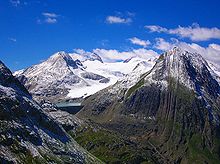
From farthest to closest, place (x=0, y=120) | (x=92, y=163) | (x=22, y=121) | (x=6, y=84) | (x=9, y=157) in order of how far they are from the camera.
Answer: (x=92, y=163), (x=6, y=84), (x=22, y=121), (x=0, y=120), (x=9, y=157)

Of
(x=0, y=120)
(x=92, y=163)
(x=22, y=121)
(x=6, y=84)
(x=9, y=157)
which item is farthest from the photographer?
(x=92, y=163)

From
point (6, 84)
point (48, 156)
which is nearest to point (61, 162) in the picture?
point (48, 156)

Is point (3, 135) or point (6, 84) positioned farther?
point (6, 84)

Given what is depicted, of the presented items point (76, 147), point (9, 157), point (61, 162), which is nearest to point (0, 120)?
point (9, 157)

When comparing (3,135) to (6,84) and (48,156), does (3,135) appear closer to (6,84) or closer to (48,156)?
(48,156)

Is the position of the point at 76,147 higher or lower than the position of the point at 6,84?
lower

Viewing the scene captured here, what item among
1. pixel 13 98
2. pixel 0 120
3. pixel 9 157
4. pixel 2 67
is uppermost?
pixel 2 67
